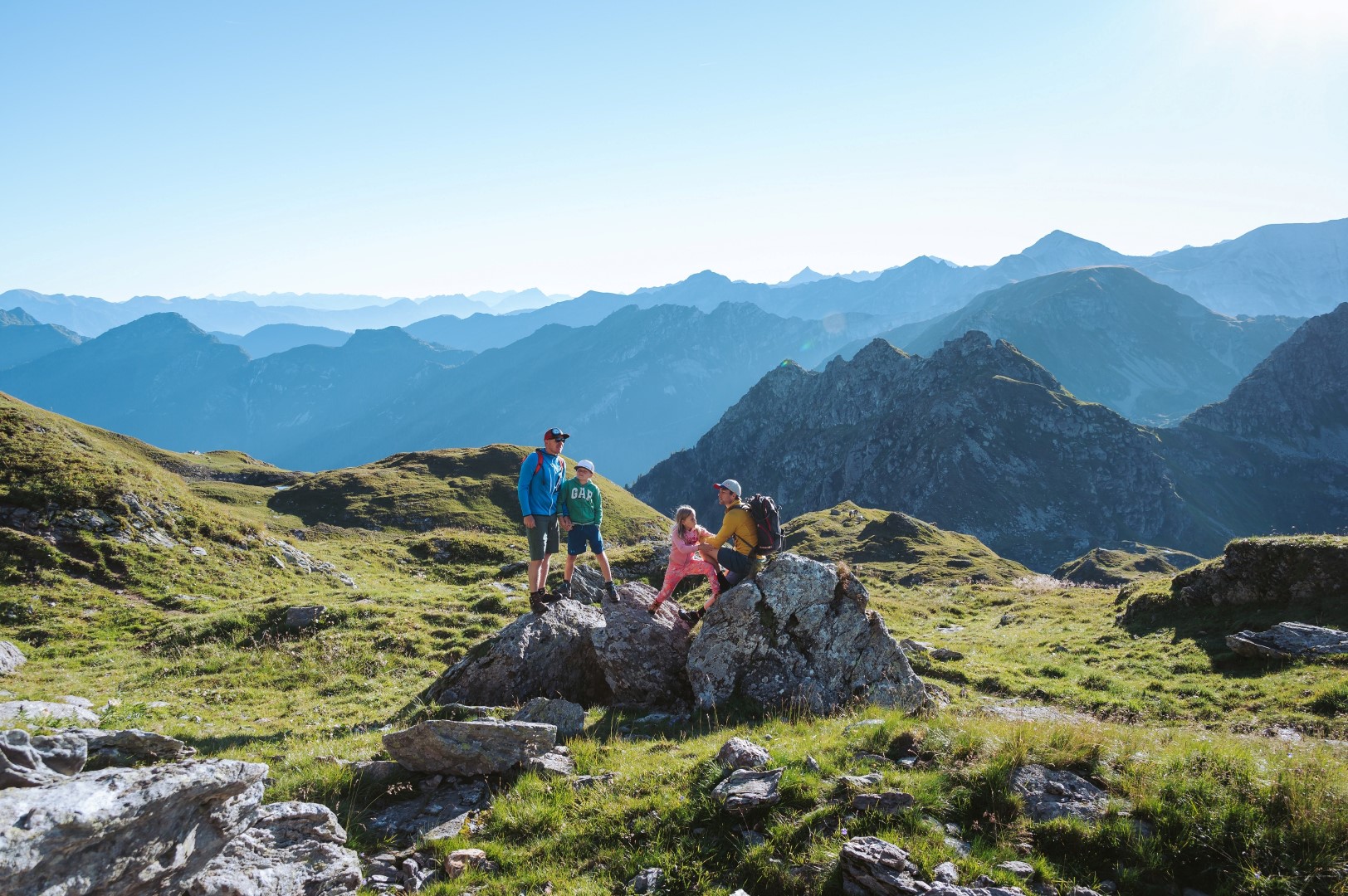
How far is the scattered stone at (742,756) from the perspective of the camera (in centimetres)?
1030

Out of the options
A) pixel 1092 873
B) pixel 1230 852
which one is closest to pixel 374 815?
pixel 1092 873

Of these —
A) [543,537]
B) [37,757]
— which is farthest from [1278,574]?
[37,757]

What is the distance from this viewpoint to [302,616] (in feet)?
78.4

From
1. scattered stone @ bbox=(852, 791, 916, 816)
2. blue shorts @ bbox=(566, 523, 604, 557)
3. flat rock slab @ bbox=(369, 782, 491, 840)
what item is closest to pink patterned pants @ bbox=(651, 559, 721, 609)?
blue shorts @ bbox=(566, 523, 604, 557)

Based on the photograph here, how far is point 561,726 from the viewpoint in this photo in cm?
1337

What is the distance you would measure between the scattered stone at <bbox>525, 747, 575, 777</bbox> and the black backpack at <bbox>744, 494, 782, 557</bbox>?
7.62 m

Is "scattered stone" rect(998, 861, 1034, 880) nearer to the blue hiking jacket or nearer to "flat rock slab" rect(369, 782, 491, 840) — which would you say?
"flat rock slab" rect(369, 782, 491, 840)

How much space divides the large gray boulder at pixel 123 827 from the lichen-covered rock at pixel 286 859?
1.01ft

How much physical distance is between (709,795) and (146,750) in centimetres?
897

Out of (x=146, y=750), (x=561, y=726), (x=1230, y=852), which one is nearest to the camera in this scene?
(x=1230, y=852)

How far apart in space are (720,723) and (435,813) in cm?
597

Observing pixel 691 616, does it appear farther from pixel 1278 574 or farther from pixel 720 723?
pixel 1278 574

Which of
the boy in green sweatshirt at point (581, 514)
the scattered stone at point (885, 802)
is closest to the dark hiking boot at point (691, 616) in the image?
the boy in green sweatshirt at point (581, 514)

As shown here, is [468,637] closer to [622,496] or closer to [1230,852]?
[1230,852]
